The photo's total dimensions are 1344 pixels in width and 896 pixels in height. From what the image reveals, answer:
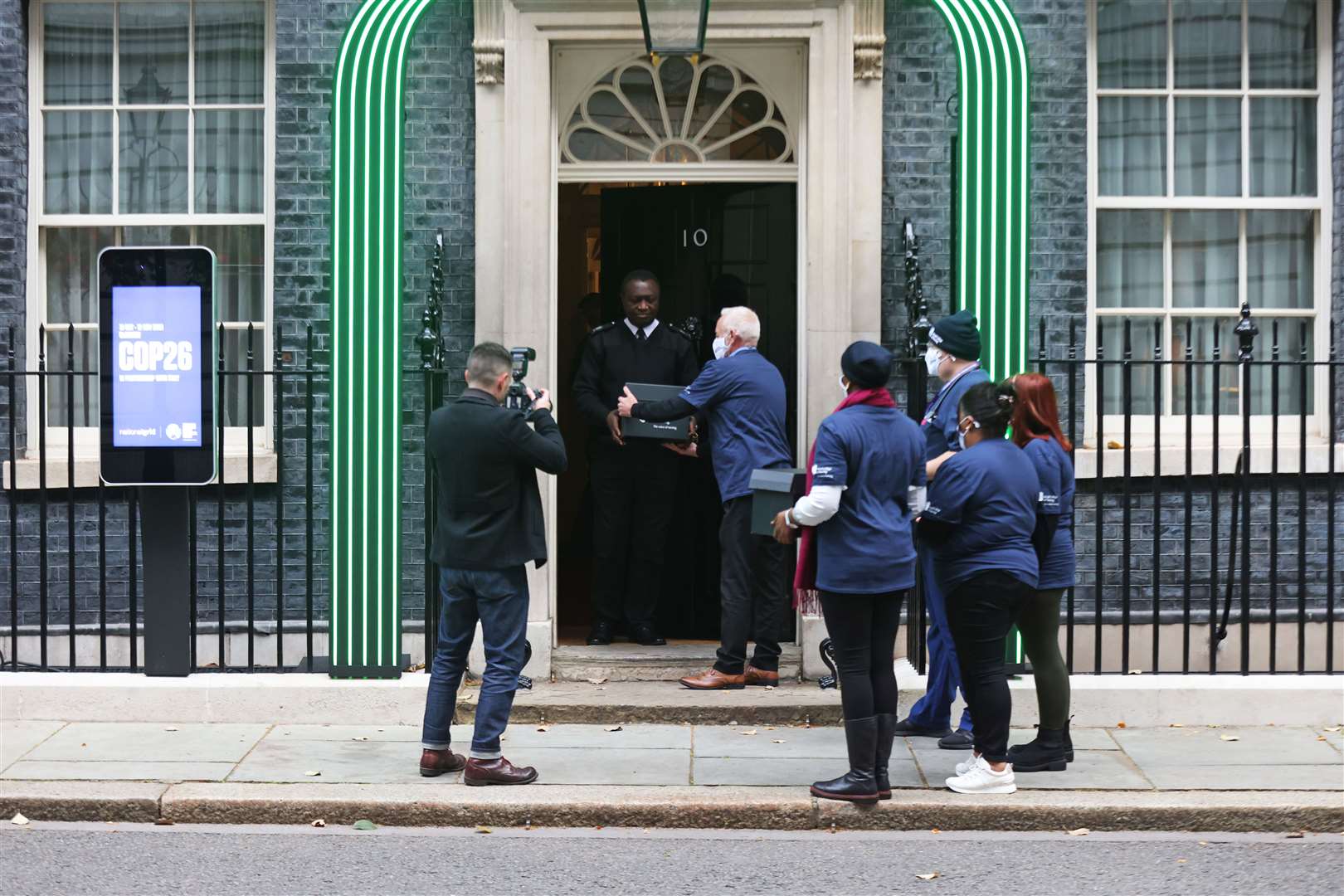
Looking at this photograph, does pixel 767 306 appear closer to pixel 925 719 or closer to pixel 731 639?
pixel 731 639

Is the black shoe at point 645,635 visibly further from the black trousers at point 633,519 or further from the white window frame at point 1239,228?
the white window frame at point 1239,228

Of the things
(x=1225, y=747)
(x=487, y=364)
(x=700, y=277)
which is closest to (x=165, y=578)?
(x=487, y=364)

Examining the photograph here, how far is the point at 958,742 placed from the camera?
23.9ft

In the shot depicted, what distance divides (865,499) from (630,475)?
2.85 meters

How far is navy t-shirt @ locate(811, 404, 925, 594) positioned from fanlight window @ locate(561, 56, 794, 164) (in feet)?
10.5

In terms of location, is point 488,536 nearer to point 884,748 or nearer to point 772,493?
point 772,493

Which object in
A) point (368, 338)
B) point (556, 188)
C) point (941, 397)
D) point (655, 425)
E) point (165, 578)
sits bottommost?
point (165, 578)

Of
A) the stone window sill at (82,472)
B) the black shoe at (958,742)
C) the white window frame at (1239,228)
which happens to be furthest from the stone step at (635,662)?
the white window frame at (1239,228)

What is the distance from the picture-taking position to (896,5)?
8883mm

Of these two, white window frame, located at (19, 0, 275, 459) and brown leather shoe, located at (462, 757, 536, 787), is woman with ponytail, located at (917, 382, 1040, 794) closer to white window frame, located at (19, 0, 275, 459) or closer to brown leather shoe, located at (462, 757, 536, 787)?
brown leather shoe, located at (462, 757, 536, 787)

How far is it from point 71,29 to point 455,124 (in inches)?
90.6

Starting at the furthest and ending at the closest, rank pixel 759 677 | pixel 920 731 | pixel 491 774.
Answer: pixel 759 677 → pixel 920 731 → pixel 491 774

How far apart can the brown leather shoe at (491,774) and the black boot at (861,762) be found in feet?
4.19

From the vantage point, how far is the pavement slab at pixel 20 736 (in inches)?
281
